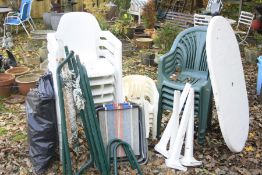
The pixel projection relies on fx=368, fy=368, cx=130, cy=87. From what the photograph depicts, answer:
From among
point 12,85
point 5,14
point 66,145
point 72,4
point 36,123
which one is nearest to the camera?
point 66,145

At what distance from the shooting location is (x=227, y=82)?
3.68 meters

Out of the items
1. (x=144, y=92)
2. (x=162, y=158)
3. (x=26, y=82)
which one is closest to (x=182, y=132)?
(x=162, y=158)

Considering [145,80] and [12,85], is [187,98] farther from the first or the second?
[12,85]

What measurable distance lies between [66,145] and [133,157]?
0.70 meters

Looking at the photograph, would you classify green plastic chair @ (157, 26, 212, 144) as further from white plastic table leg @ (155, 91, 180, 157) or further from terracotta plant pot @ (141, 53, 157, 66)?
terracotta plant pot @ (141, 53, 157, 66)

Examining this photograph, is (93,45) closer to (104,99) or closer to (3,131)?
(104,99)

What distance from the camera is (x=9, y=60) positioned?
598 cm

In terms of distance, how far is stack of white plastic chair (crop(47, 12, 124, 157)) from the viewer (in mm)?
3967

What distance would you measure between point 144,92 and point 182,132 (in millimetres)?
961

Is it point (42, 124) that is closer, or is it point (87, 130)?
point (87, 130)

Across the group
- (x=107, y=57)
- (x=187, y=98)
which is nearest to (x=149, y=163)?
(x=187, y=98)

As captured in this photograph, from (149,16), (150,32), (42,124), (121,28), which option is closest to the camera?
(42,124)

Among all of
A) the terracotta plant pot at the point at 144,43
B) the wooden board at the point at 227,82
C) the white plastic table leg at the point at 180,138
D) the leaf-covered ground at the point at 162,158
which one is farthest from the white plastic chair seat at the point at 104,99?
the terracotta plant pot at the point at 144,43

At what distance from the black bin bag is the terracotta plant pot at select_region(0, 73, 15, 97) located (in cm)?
189
